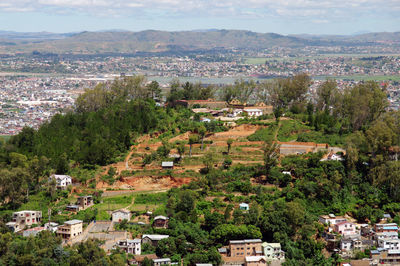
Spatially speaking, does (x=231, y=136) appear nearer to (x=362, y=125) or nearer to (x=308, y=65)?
(x=362, y=125)

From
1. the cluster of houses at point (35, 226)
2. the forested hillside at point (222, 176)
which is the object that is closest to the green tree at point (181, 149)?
the forested hillside at point (222, 176)

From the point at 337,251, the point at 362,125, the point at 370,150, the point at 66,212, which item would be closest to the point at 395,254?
the point at 337,251

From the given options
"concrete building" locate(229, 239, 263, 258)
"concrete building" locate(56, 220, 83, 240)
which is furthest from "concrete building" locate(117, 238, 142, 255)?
"concrete building" locate(229, 239, 263, 258)

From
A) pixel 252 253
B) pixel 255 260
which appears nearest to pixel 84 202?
pixel 252 253

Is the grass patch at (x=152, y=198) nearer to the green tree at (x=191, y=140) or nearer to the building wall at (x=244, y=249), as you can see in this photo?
the green tree at (x=191, y=140)

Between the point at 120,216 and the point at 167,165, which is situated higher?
the point at 167,165

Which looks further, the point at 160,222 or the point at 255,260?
the point at 160,222

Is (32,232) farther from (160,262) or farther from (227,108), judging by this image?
(227,108)
